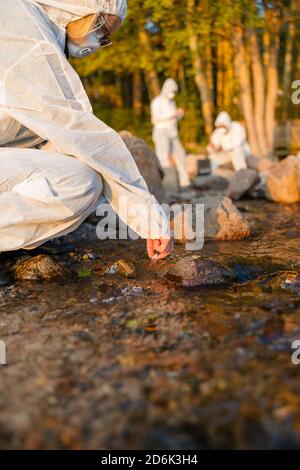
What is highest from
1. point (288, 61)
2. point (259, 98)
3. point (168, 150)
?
point (288, 61)

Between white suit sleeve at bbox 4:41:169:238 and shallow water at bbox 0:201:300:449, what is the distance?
45cm

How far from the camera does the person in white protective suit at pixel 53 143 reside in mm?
2473

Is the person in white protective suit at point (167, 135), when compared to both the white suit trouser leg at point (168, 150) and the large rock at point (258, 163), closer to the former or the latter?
the white suit trouser leg at point (168, 150)

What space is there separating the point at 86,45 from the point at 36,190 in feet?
3.10

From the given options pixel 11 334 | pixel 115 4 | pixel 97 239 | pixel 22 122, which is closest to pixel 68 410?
pixel 11 334

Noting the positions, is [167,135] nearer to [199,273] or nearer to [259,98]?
[259,98]

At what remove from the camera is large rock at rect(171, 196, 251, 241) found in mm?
3836

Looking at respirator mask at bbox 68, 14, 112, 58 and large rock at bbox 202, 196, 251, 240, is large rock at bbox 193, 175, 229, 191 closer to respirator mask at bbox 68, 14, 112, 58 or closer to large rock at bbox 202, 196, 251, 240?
large rock at bbox 202, 196, 251, 240

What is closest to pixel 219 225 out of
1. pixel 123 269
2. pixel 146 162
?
pixel 123 269

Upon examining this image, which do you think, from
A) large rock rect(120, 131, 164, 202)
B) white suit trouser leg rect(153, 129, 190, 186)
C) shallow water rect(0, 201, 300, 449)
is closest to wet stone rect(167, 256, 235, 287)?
shallow water rect(0, 201, 300, 449)

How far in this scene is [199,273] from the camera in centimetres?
250
